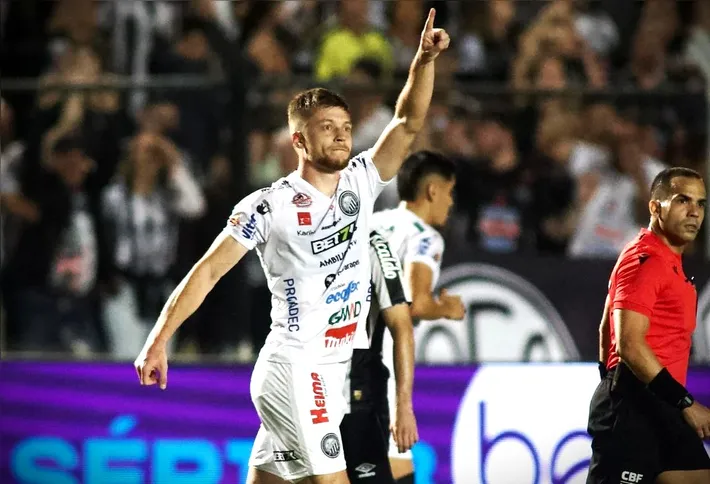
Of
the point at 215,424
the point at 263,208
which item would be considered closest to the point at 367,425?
the point at 263,208

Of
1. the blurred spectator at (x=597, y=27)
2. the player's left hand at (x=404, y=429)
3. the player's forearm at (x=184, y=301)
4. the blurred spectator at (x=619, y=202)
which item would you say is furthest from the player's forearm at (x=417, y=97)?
the blurred spectator at (x=597, y=27)

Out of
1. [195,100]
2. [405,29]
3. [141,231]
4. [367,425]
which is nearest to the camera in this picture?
[367,425]

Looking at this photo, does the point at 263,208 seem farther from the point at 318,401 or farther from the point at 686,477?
the point at 686,477

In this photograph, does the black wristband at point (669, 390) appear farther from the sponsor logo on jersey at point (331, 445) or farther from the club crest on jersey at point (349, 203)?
the club crest on jersey at point (349, 203)

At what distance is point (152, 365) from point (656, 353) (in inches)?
88.5

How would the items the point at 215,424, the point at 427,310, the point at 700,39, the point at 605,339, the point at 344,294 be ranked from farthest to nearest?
the point at 700,39
the point at 215,424
the point at 427,310
the point at 605,339
the point at 344,294

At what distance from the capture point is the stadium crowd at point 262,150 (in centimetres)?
982

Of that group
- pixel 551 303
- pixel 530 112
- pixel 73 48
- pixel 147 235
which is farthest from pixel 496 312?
pixel 73 48

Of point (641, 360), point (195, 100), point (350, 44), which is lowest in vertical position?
point (641, 360)

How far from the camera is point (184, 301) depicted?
5.42 meters

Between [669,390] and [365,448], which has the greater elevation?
[669,390]

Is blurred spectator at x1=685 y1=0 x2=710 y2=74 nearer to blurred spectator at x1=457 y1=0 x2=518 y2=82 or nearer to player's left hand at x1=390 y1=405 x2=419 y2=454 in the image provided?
blurred spectator at x1=457 y1=0 x2=518 y2=82

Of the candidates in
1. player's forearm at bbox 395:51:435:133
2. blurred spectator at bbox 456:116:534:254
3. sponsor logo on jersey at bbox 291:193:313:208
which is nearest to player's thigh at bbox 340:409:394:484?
sponsor logo on jersey at bbox 291:193:313:208

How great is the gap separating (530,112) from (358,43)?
5.60 feet
